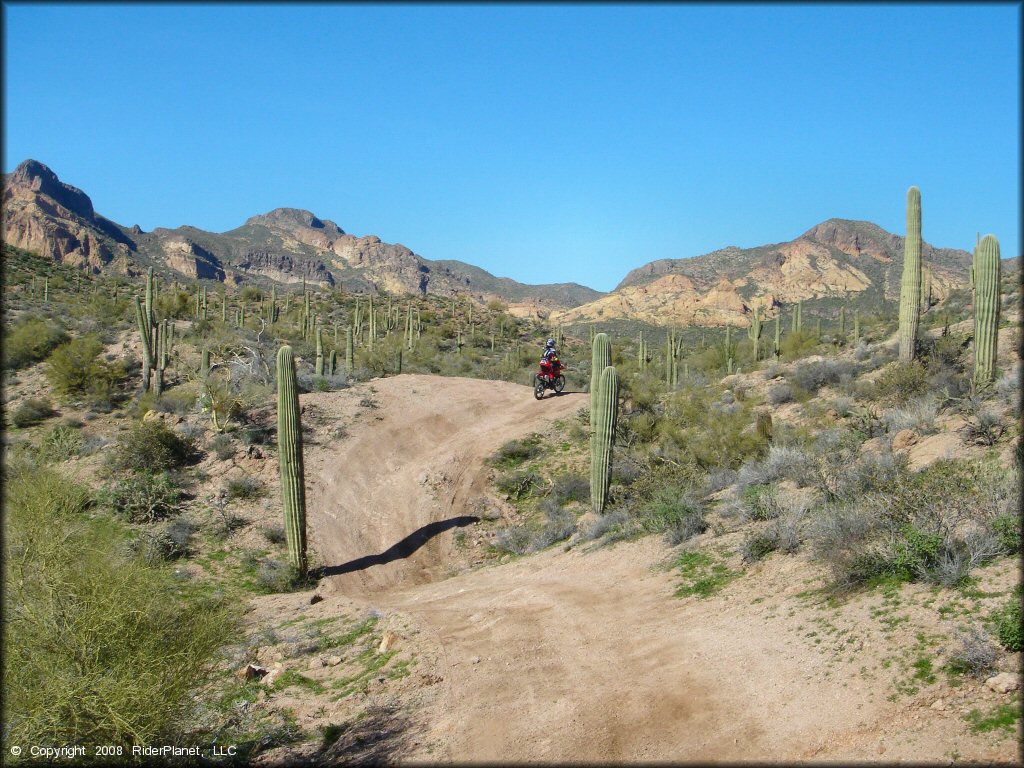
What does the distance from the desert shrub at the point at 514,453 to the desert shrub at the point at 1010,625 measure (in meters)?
14.4

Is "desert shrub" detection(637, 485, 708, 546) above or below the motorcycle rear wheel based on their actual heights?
below

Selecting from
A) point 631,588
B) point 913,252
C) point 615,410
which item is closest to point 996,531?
point 631,588

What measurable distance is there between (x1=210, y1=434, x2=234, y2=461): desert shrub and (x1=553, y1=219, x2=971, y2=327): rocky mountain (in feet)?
183

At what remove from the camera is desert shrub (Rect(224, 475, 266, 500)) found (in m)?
17.1

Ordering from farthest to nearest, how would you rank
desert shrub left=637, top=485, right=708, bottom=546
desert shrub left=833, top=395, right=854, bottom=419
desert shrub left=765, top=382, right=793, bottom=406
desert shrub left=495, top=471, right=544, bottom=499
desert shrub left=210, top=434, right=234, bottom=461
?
desert shrub left=765, top=382, right=793, bottom=406 < desert shrub left=495, top=471, right=544, bottom=499 < desert shrub left=210, top=434, right=234, bottom=461 < desert shrub left=833, top=395, right=854, bottom=419 < desert shrub left=637, top=485, right=708, bottom=546

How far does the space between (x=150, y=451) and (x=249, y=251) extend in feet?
335

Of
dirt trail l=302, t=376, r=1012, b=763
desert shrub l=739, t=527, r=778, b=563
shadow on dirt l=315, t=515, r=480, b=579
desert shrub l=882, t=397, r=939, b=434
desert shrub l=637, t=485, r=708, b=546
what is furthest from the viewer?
shadow on dirt l=315, t=515, r=480, b=579

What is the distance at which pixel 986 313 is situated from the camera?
48.3ft

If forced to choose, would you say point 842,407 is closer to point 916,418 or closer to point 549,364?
point 916,418

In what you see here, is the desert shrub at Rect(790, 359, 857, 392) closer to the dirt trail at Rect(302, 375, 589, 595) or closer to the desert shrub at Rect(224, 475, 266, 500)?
the dirt trail at Rect(302, 375, 589, 595)

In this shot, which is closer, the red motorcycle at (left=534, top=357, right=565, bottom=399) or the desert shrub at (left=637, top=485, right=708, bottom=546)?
the desert shrub at (left=637, top=485, right=708, bottom=546)

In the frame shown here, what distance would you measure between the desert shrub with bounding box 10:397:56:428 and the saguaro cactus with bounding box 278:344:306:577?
40.6ft

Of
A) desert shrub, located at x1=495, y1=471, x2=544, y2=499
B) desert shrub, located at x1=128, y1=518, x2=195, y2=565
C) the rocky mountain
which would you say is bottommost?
desert shrub, located at x1=128, y1=518, x2=195, y2=565

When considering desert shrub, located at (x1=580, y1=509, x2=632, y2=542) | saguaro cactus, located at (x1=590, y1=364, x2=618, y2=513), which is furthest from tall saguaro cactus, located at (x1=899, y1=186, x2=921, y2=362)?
desert shrub, located at (x1=580, y1=509, x2=632, y2=542)
